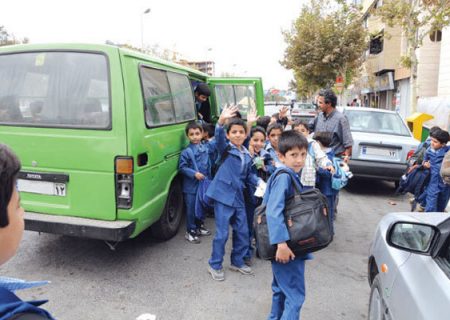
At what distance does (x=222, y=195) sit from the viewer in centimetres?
355

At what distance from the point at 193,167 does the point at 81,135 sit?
4.59 feet

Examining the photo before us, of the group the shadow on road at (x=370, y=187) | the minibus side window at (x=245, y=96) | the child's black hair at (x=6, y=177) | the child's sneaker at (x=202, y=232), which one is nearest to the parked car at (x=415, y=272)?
the child's black hair at (x=6, y=177)

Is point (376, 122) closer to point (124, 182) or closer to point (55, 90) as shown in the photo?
point (124, 182)

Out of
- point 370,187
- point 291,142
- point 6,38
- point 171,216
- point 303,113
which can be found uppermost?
point 6,38

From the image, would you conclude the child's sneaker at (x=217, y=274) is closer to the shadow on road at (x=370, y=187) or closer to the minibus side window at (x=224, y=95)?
the minibus side window at (x=224, y=95)

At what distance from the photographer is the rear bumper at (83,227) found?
3.26 m

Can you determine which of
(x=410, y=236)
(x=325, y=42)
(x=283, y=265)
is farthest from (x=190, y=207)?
(x=325, y=42)

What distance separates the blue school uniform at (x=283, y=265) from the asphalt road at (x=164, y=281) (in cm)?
50

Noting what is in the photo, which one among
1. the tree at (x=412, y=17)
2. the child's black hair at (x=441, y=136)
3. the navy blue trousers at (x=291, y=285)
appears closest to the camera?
the navy blue trousers at (x=291, y=285)

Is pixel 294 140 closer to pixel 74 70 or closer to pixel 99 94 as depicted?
pixel 99 94

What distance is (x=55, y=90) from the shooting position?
137 inches

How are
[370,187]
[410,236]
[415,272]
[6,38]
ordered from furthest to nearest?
[6,38], [370,187], [410,236], [415,272]

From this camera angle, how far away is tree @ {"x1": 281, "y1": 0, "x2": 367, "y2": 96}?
20797 millimetres

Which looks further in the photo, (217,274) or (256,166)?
(256,166)
